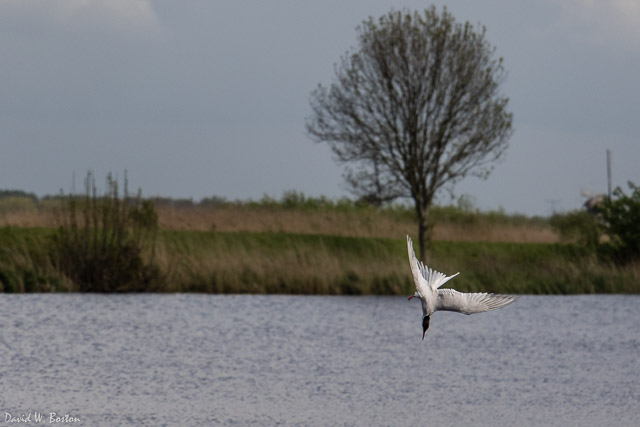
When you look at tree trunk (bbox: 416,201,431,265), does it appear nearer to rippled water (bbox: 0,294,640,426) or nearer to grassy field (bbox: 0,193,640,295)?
grassy field (bbox: 0,193,640,295)

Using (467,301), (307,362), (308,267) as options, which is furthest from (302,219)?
(467,301)

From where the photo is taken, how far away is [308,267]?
24.5 metres

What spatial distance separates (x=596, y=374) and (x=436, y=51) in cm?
1500

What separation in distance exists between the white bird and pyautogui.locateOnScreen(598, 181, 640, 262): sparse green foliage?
2847 centimetres

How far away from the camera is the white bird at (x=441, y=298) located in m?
3.49

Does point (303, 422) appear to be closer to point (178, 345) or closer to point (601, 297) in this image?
point (178, 345)

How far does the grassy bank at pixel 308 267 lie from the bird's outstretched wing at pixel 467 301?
20159 millimetres

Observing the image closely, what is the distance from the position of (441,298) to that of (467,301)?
135mm

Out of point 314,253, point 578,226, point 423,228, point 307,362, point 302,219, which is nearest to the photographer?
point 307,362

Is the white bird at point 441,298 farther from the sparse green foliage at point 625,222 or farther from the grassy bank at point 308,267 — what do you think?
the sparse green foliage at point 625,222

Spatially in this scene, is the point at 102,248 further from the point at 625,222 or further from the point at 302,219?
the point at 625,222

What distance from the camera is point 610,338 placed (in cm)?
1852

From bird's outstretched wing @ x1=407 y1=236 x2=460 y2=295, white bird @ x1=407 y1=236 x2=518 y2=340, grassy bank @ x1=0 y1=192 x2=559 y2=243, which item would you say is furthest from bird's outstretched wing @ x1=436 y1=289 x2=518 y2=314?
grassy bank @ x1=0 y1=192 x2=559 y2=243

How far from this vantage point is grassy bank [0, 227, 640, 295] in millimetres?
23562
